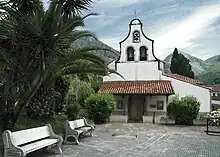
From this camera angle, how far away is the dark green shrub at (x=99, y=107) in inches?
892

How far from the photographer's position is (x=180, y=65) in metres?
43.8

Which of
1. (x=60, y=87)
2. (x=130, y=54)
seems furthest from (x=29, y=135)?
(x=130, y=54)

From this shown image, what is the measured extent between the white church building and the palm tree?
15516 millimetres

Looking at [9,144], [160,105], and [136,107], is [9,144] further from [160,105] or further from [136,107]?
[136,107]

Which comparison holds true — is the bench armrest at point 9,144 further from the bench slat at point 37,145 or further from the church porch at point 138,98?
the church porch at point 138,98

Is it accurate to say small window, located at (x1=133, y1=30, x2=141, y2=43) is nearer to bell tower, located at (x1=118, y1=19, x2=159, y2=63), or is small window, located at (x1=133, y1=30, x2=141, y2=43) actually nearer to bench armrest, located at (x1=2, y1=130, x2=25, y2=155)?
bell tower, located at (x1=118, y1=19, x2=159, y2=63)

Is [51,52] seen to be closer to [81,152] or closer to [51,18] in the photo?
[51,18]

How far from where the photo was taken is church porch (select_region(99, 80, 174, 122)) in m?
26.2

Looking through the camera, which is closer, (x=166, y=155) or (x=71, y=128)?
(x=166, y=155)

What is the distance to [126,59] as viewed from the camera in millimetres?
28359

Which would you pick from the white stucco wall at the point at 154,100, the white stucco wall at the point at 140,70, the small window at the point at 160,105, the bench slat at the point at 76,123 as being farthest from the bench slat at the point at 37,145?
the white stucco wall at the point at 140,70

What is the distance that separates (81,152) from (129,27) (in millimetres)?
20006

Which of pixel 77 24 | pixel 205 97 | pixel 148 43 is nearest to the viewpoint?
pixel 77 24

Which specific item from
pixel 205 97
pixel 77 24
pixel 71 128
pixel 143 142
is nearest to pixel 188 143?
pixel 143 142
